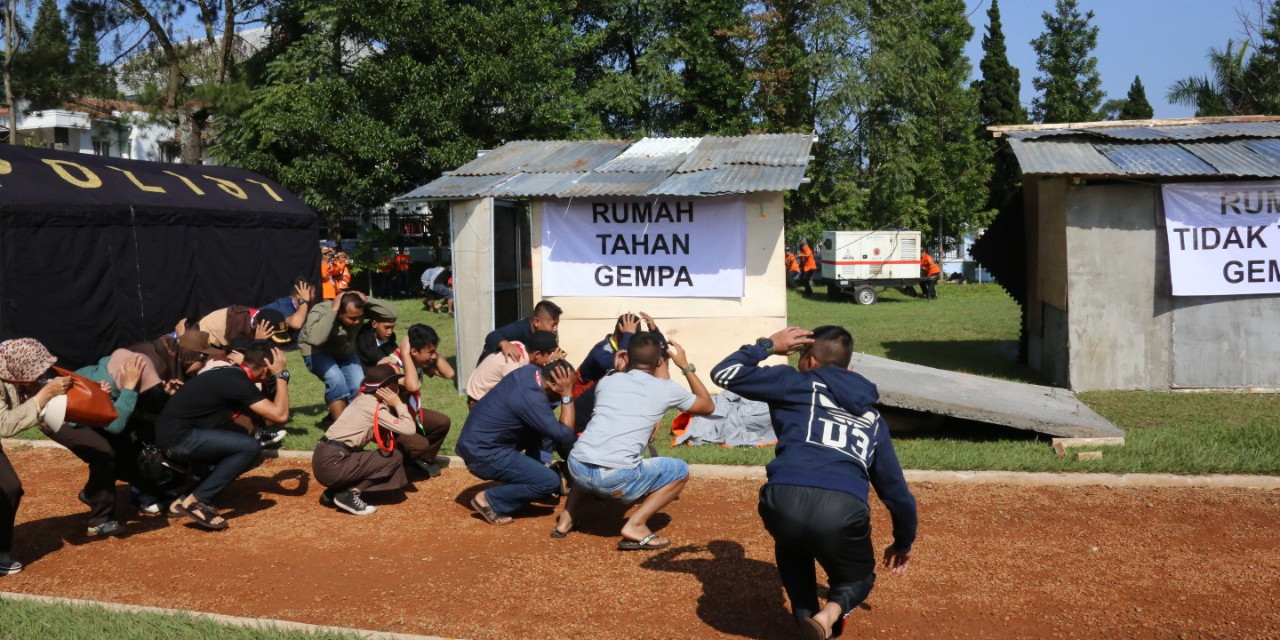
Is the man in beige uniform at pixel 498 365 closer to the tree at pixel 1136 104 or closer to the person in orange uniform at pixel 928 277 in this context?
the person in orange uniform at pixel 928 277

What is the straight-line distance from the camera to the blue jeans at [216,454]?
7223 mm

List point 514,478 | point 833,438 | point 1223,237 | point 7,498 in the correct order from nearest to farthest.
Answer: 1. point 833,438
2. point 7,498
3. point 514,478
4. point 1223,237

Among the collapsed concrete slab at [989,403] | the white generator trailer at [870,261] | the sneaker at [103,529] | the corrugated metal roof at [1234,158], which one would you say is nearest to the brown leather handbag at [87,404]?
the sneaker at [103,529]

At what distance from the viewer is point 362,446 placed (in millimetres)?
7668

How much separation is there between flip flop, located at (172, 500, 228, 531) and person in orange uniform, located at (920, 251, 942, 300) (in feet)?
71.9

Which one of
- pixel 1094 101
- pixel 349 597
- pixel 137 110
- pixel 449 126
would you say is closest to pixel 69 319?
pixel 349 597

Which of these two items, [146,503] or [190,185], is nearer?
[146,503]

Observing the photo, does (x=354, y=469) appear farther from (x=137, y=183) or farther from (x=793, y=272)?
(x=793, y=272)

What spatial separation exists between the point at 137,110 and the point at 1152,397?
36823mm

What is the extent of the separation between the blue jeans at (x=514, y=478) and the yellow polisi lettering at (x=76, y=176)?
1020 centimetres

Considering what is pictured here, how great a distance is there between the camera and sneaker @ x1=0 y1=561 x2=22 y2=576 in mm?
6375

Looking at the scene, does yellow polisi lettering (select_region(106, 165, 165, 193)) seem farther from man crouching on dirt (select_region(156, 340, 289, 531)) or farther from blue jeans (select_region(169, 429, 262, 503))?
blue jeans (select_region(169, 429, 262, 503))

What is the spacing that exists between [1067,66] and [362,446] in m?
37.0

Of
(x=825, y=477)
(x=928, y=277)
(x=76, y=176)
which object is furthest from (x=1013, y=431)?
(x=928, y=277)
